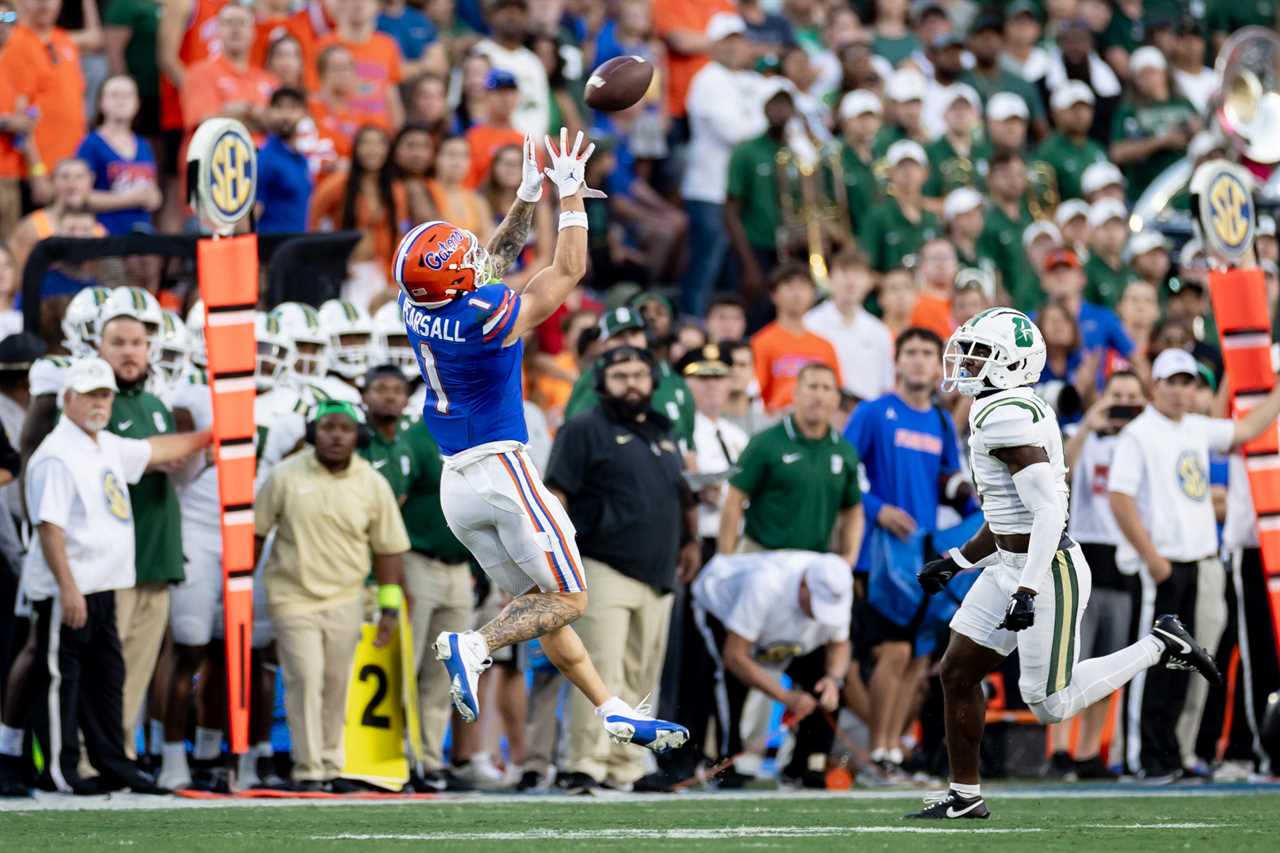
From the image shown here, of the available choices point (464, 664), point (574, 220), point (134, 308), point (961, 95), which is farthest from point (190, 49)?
point (464, 664)

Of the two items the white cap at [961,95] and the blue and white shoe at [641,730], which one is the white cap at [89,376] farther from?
the white cap at [961,95]

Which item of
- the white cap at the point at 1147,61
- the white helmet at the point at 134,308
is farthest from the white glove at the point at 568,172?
the white cap at the point at 1147,61

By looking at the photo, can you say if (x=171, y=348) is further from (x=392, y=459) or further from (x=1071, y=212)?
(x=1071, y=212)

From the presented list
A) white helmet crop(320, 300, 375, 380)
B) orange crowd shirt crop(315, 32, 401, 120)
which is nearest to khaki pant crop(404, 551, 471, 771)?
white helmet crop(320, 300, 375, 380)

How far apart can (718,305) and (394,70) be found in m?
2.93

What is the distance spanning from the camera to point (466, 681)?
844 centimetres

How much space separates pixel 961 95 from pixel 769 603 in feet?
21.4

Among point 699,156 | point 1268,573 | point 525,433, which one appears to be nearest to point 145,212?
point 699,156

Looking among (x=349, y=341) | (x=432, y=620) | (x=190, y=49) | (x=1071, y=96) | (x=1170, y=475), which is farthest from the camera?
(x=1071, y=96)

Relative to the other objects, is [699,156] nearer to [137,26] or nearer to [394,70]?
[394,70]

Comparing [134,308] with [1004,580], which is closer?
[1004,580]

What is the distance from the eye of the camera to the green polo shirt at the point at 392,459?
11.5 m

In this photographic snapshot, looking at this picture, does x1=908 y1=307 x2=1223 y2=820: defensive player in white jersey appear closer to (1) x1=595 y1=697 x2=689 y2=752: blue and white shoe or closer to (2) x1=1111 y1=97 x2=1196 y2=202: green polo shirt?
(1) x1=595 y1=697 x2=689 y2=752: blue and white shoe

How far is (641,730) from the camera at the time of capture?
8.60m
